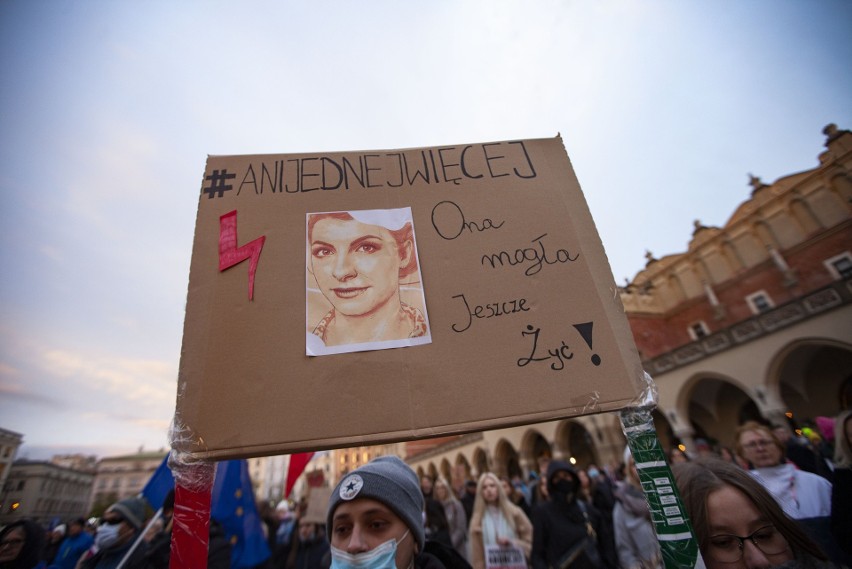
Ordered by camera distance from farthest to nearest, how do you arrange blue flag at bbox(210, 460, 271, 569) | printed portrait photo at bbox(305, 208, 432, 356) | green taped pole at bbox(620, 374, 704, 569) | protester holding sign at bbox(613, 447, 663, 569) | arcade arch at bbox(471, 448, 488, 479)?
arcade arch at bbox(471, 448, 488, 479) < blue flag at bbox(210, 460, 271, 569) < protester holding sign at bbox(613, 447, 663, 569) < printed portrait photo at bbox(305, 208, 432, 356) < green taped pole at bbox(620, 374, 704, 569)

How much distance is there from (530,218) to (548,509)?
3247mm

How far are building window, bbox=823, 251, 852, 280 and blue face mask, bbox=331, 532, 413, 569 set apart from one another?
22.2 m

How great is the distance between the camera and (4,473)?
3.57m

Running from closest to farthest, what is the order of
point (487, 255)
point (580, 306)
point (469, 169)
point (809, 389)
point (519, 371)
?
point (519, 371) → point (580, 306) → point (487, 255) → point (469, 169) → point (809, 389)

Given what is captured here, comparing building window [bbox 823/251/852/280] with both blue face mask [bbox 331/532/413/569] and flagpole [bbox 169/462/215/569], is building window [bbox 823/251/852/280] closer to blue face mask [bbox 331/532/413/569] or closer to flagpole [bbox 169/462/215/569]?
blue face mask [bbox 331/532/413/569]

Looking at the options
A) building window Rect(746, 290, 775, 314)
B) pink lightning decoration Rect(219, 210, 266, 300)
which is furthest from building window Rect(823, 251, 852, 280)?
pink lightning decoration Rect(219, 210, 266, 300)

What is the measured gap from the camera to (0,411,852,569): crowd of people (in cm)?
147

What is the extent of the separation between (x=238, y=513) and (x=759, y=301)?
2322 centimetres

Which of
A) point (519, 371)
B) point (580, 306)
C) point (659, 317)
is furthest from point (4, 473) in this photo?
point (659, 317)

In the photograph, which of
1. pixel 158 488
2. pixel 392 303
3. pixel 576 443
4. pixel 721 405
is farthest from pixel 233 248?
pixel 576 443

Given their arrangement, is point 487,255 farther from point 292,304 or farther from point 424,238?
point 292,304

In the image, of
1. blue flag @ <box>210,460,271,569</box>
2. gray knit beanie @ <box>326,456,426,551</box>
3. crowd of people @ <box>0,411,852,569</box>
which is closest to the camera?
crowd of people @ <box>0,411,852,569</box>

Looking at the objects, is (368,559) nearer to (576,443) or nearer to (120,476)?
(576,443)

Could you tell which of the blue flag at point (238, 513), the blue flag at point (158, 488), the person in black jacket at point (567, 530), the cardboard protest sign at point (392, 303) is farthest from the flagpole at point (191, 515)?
the blue flag at point (238, 513)
